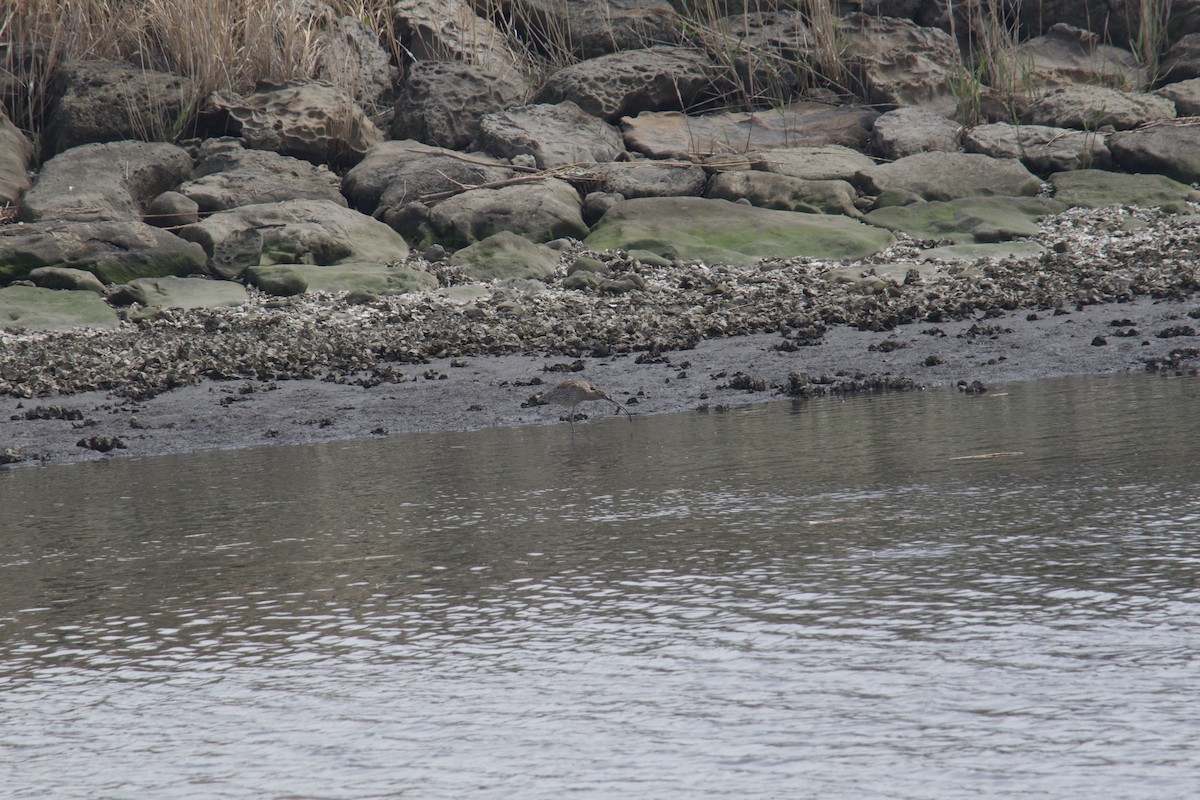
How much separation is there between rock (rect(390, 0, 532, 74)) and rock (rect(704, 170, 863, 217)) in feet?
13.3

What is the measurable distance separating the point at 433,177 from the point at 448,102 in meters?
1.83

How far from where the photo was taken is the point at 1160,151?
48.5ft

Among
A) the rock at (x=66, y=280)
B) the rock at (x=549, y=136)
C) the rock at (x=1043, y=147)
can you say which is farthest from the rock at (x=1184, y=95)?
the rock at (x=66, y=280)

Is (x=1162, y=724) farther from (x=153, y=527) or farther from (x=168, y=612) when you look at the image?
(x=153, y=527)

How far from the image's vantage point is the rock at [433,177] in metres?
13.2

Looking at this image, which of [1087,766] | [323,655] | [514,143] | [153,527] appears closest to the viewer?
[1087,766]

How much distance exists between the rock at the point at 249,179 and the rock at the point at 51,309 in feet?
8.02

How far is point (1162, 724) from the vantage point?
1.89 meters

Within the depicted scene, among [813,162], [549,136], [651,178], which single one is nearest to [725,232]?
[651,178]

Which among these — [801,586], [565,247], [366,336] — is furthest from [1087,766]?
[565,247]

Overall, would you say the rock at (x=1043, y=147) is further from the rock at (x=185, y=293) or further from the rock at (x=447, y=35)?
the rock at (x=185, y=293)

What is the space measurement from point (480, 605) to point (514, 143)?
11.9m

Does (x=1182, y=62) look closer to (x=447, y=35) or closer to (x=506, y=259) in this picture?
(x=447, y=35)

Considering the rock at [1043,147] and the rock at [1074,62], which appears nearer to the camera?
the rock at [1043,147]
